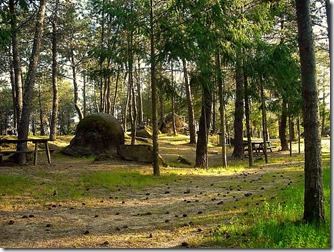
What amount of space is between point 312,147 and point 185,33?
7481mm

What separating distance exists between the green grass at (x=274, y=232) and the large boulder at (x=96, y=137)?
11994mm

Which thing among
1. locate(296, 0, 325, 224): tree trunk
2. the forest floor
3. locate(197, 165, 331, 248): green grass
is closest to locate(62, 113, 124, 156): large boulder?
the forest floor

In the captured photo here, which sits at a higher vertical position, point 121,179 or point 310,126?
point 310,126

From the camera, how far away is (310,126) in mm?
5316

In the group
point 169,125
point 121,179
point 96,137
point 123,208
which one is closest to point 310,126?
point 123,208

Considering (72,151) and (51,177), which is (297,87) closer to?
(72,151)

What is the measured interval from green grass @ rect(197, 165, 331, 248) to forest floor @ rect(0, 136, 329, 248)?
342 mm

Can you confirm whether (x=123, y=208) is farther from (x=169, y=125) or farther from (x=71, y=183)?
(x=169, y=125)

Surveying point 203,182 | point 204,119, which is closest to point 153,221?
point 203,182

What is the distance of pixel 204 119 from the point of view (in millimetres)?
16141

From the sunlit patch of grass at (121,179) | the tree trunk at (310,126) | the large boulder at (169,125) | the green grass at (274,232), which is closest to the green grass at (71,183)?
the sunlit patch of grass at (121,179)

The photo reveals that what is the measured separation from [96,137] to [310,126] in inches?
536

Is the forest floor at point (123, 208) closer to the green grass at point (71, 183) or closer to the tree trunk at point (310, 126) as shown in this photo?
the green grass at point (71, 183)

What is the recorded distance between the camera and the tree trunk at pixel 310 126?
5305 mm
